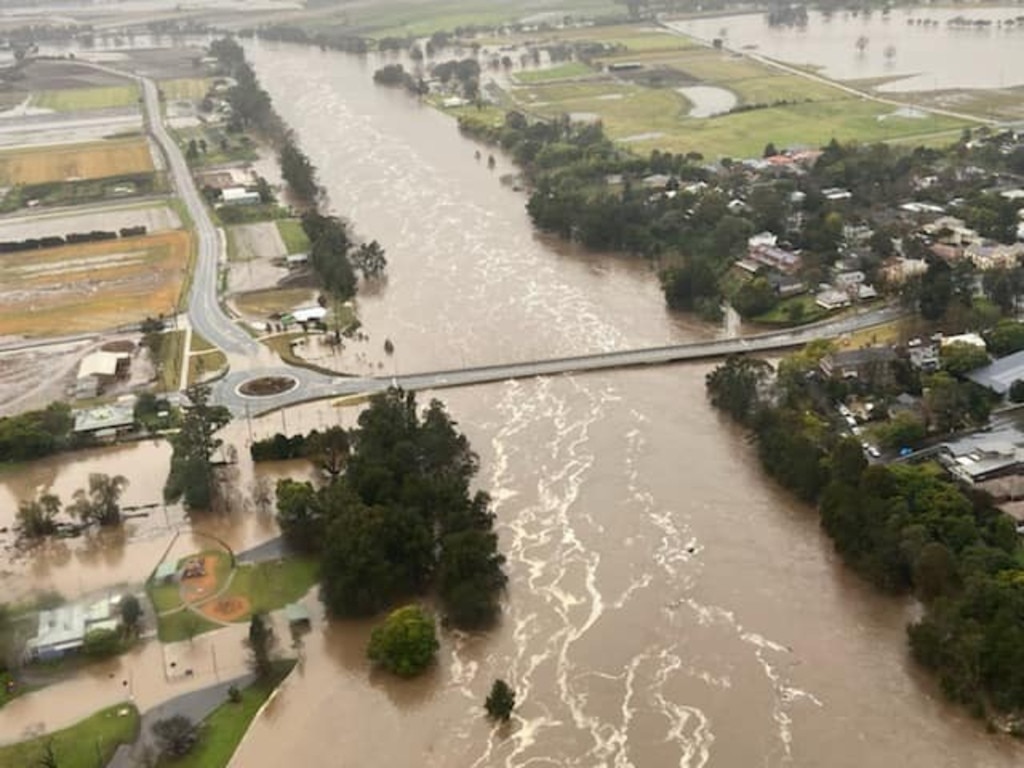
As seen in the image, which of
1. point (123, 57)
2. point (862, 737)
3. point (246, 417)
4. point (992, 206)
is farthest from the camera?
point (123, 57)

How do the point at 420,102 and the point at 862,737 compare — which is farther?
the point at 420,102

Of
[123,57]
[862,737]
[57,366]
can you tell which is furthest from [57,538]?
[123,57]

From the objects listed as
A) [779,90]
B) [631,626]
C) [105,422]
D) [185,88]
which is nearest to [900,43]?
[779,90]

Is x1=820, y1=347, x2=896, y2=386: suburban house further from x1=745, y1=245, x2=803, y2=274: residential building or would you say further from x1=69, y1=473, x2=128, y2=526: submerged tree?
x1=69, y1=473, x2=128, y2=526: submerged tree

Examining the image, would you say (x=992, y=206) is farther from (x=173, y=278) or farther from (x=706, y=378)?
(x=173, y=278)

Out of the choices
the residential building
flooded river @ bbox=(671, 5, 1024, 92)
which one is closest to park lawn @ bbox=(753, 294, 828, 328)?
the residential building

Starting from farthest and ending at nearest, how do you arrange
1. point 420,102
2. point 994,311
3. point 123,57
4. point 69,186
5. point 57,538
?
point 123,57 → point 420,102 → point 69,186 → point 994,311 → point 57,538

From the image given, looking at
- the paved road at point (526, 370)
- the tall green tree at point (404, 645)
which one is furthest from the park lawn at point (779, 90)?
the tall green tree at point (404, 645)
